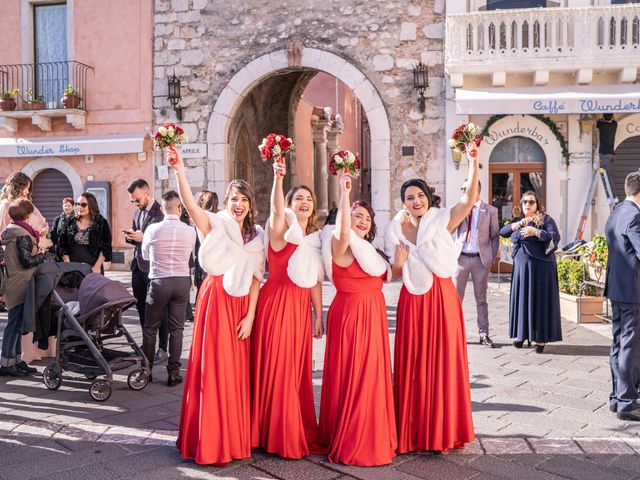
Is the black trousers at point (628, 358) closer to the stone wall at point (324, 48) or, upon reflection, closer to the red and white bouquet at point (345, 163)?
the red and white bouquet at point (345, 163)

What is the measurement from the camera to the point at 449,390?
413 centimetres

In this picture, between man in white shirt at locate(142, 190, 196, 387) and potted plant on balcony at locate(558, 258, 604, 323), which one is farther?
potted plant on balcony at locate(558, 258, 604, 323)

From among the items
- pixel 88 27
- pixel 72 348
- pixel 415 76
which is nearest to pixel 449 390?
pixel 72 348

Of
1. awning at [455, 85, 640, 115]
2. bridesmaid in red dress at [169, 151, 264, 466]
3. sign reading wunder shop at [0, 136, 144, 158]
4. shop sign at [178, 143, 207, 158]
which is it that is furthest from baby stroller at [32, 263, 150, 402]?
sign reading wunder shop at [0, 136, 144, 158]

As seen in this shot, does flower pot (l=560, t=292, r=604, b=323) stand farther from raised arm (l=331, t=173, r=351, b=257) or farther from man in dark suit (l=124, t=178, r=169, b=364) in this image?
raised arm (l=331, t=173, r=351, b=257)

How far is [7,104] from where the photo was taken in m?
15.3

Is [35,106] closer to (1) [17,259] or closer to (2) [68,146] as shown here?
(2) [68,146]

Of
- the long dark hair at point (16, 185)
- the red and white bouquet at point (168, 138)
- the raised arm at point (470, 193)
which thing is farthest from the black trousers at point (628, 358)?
the long dark hair at point (16, 185)

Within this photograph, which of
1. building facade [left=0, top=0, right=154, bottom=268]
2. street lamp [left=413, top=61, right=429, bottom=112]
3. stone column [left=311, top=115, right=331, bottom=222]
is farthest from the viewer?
stone column [left=311, top=115, right=331, bottom=222]

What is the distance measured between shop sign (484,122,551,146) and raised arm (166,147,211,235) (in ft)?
34.2

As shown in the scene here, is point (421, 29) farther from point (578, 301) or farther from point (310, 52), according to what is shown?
point (578, 301)

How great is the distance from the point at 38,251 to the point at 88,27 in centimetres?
1029

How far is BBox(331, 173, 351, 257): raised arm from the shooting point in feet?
12.8

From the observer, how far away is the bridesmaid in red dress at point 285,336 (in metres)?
4.12
